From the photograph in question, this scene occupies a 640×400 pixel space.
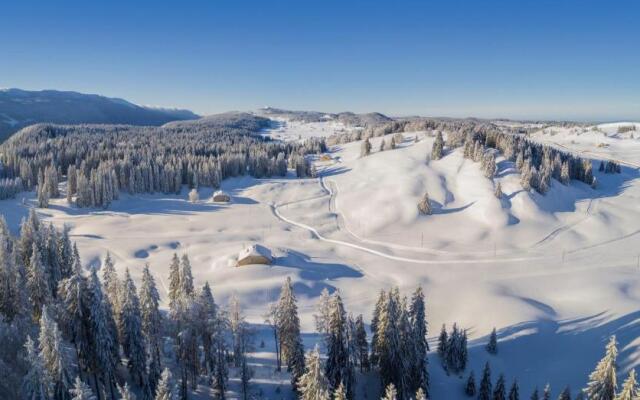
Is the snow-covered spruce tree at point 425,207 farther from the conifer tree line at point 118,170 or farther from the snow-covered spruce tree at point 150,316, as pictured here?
the snow-covered spruce tree at point 150,316

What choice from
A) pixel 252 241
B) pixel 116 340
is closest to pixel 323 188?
pixel 252 241

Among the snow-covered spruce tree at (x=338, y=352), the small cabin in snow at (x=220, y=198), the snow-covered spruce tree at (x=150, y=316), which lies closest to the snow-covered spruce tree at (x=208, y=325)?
the snow-covered spruce tree at (x=150, y=316)

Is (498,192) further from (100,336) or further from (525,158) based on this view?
(100,336)

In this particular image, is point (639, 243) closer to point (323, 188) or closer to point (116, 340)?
point (323, 188)

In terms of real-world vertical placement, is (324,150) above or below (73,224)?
above

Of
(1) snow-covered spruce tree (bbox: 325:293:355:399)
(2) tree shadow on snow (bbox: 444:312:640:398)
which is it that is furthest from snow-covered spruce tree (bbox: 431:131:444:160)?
(1) snow-covered spruce tree (bbox: 325:293:355:399)

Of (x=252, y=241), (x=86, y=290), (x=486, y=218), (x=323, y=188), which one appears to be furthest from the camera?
(x=323, y=188)
